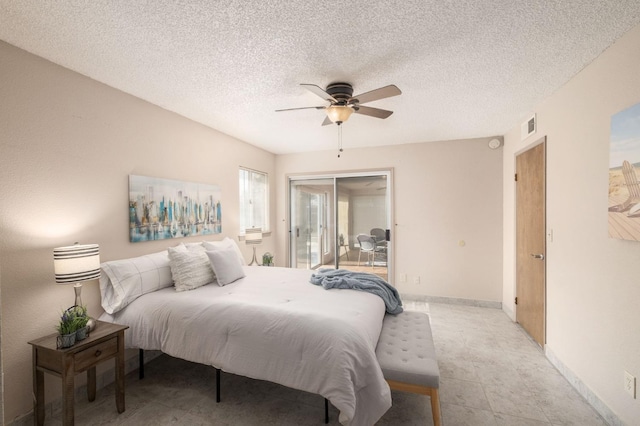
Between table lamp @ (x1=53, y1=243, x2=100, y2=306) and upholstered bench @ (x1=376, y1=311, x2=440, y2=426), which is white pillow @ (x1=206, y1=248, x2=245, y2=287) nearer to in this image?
table lamp @ (x1=53, y1=243, x2=100, y2=306)

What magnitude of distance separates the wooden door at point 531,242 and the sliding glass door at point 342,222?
6.03ft

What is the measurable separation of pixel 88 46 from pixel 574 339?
4384mm

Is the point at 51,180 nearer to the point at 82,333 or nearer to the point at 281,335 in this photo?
the point at 82,333

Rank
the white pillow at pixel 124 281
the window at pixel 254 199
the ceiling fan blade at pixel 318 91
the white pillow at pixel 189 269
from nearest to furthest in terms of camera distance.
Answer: the ceiling fan blade at pixel 318 91 → the white pillow at pixel 124 281 → the white pillow at pixel 189 269 → the window at pixel 254 199

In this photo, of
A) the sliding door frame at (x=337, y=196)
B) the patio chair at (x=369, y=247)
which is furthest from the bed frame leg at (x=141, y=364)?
Result: the patio chair at (x=369, y=247)

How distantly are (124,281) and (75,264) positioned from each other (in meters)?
0.51

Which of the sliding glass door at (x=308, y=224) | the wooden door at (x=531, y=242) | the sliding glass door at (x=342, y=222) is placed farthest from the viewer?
the sliding glass door at (x=308, y=224)

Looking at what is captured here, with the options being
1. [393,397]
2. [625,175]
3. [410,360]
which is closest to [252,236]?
[393,397]

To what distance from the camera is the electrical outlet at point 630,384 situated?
1835 mm

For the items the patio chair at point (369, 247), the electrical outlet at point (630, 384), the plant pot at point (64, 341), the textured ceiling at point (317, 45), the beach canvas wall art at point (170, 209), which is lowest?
the electrical outlet at point (630, 384)

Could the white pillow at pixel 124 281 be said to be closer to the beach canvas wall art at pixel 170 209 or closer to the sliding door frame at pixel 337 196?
the beach canvas wall art at pixel 170 209

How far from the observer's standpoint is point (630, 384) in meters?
1.86

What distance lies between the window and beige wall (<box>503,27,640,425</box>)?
3905 mm

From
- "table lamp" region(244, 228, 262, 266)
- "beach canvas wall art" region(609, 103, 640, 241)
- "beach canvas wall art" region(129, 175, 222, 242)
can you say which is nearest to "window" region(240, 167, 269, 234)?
"table lamp" region(244, 228, 262, 266)
